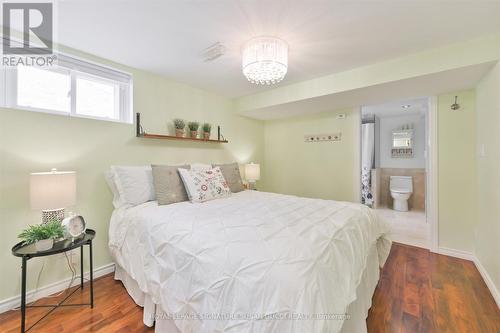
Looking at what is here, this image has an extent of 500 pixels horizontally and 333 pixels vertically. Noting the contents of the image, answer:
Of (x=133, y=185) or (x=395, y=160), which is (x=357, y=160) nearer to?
(x=395, y=160)

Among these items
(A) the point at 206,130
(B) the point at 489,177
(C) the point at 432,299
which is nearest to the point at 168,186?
(A) the point at 206,130

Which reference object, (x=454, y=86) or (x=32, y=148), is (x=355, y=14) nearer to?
(x=454, y=86)

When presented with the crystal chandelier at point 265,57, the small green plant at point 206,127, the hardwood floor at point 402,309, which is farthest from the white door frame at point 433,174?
the small green plant at point 206,127

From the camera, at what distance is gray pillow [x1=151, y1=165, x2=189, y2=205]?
85.1 inches

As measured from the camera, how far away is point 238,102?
3.77 m

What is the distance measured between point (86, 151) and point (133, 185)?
601 millimetres

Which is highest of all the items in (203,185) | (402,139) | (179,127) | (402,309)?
(402,139)

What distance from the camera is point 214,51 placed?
2.16 metres

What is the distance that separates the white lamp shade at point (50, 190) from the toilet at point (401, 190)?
595 cm

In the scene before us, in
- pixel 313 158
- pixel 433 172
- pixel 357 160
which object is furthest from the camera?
pixel 313 158

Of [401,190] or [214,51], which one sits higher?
[214,51]

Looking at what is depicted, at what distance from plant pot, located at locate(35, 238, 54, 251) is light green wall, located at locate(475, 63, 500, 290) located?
3653 mm

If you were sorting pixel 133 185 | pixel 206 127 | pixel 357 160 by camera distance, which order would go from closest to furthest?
pixel 133 185
pixel 206 127
pixel 357 160
